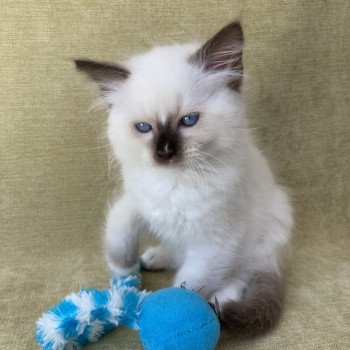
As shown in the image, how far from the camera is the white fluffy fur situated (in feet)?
4.05

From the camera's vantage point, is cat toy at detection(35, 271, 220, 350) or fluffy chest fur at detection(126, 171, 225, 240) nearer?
→ cat toy at detection(35, 271, 220, 350)

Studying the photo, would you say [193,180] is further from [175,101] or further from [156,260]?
[156,260]

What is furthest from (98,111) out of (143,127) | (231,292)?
(231,292)

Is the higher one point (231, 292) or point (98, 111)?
point (98, 111)

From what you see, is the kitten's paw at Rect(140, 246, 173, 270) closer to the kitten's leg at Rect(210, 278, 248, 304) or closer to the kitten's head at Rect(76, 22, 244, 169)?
the kitten's leg at Rect(210, 278, 248, 304)

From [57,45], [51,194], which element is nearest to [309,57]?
[57,45]

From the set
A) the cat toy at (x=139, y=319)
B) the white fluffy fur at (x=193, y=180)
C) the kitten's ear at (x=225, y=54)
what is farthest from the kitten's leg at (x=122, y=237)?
the kitten's ear at (x=225, y=54)

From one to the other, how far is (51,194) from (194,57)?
0.88 m

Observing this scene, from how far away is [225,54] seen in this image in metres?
1.29

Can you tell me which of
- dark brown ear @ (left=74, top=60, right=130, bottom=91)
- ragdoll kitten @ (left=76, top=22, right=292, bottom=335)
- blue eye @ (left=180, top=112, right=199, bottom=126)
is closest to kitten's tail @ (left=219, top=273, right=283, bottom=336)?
ragdoll kitten @ (left=76, top=22, right=292, bottom=335)

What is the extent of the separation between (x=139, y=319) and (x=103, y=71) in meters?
0.67

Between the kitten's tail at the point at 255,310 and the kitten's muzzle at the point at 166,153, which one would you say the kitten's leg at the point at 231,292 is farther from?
the kitten's muzzle at the point at 166,153

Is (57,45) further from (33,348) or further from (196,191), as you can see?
(33,348)

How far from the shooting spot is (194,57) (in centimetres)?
128
